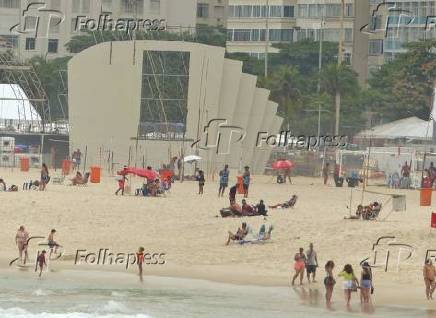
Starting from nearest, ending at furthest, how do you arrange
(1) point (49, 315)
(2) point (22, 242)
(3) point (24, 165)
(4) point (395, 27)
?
(1) point (49, 315), (2) point (22, 242), (3) point (24, 165), (4) point (395, 27)

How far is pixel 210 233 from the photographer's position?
42906mm

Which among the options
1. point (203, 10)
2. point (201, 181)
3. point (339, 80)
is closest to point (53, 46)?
point (203, 10)

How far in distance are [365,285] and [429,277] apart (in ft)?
5.06

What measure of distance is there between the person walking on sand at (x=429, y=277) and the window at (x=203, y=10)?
9455 cm

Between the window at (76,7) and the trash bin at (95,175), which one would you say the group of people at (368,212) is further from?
the window at (76,7)

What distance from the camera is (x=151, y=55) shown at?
7462 cm

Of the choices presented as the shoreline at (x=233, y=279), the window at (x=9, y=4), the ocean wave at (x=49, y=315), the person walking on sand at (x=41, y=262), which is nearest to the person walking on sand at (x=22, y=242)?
the shoreline at (x=233, y=279)

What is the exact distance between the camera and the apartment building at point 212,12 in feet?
A: 415

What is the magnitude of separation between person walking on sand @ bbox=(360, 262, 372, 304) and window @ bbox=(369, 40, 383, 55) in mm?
78216

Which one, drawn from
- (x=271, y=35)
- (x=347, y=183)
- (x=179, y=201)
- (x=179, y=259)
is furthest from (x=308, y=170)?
(x=271, y=35)

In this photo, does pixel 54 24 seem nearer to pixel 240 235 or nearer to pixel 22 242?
pixel 240 235

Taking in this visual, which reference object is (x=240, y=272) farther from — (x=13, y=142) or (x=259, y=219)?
(x=13, y=142)

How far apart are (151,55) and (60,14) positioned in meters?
44.3

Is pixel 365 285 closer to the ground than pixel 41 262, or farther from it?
farther from it
